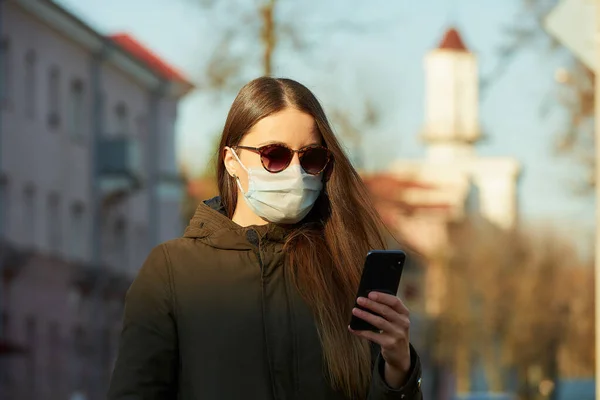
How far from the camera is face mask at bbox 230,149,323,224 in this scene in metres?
4.82

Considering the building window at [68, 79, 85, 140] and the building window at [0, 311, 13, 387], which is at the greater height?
the building window at [68, 79, 85, 140]

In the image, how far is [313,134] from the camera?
493cm

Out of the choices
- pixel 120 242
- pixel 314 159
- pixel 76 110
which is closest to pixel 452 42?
pixel 120 242

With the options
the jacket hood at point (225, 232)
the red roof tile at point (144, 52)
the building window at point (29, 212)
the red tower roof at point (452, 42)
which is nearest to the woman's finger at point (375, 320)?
the jacket hood at point (225, 232)

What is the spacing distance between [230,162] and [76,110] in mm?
40887

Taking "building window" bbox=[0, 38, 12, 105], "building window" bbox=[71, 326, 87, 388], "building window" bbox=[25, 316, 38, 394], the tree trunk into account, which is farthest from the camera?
"building window" bbox=[71, 326, 87, 388]

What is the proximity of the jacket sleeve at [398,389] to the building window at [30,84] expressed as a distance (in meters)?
36.2

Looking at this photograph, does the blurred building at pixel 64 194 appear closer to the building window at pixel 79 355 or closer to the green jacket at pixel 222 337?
the building window at pixel 79 355

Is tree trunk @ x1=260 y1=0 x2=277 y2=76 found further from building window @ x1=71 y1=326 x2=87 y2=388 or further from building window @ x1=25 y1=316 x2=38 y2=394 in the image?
building window @ x1=71 y1=326 x2=87 y2=388

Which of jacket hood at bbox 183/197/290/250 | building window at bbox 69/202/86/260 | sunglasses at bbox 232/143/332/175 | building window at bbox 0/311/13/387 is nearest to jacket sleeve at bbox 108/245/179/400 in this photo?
jacket hood at bbox 183/197/290/250

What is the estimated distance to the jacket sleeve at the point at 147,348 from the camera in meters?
4.61

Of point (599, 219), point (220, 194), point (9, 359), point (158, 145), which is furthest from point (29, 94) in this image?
point (220, 194)

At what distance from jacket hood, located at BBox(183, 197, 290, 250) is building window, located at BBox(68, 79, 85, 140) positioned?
1576 inches

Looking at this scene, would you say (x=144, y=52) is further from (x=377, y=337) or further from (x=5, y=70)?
(x=377, y=337)
